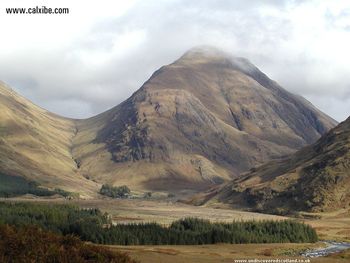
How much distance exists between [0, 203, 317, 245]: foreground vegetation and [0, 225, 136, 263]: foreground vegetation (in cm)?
6540

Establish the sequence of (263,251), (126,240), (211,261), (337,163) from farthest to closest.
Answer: (337,163)
(126,240)
(263,251)
(211,261)

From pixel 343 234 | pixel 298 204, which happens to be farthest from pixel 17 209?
pixel 298 204

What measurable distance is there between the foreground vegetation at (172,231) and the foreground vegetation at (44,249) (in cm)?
6540

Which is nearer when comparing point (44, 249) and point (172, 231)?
point (44, 249)

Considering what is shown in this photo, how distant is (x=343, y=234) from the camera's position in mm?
127625

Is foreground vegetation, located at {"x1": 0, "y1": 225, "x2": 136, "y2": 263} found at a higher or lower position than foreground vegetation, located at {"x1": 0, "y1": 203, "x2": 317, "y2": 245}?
higher

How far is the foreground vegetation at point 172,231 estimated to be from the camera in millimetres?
95750

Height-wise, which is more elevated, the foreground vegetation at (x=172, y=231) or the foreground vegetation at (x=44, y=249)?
the foreground vegetation at (x=44, y=249)

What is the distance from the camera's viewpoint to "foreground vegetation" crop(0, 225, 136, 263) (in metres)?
25.9

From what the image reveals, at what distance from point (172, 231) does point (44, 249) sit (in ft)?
249

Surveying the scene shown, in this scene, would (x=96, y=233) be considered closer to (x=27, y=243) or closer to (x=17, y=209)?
(x=17, y=209)

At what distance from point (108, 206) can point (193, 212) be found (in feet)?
103

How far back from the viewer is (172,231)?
100938 millimetres

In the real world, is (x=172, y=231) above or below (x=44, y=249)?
below
